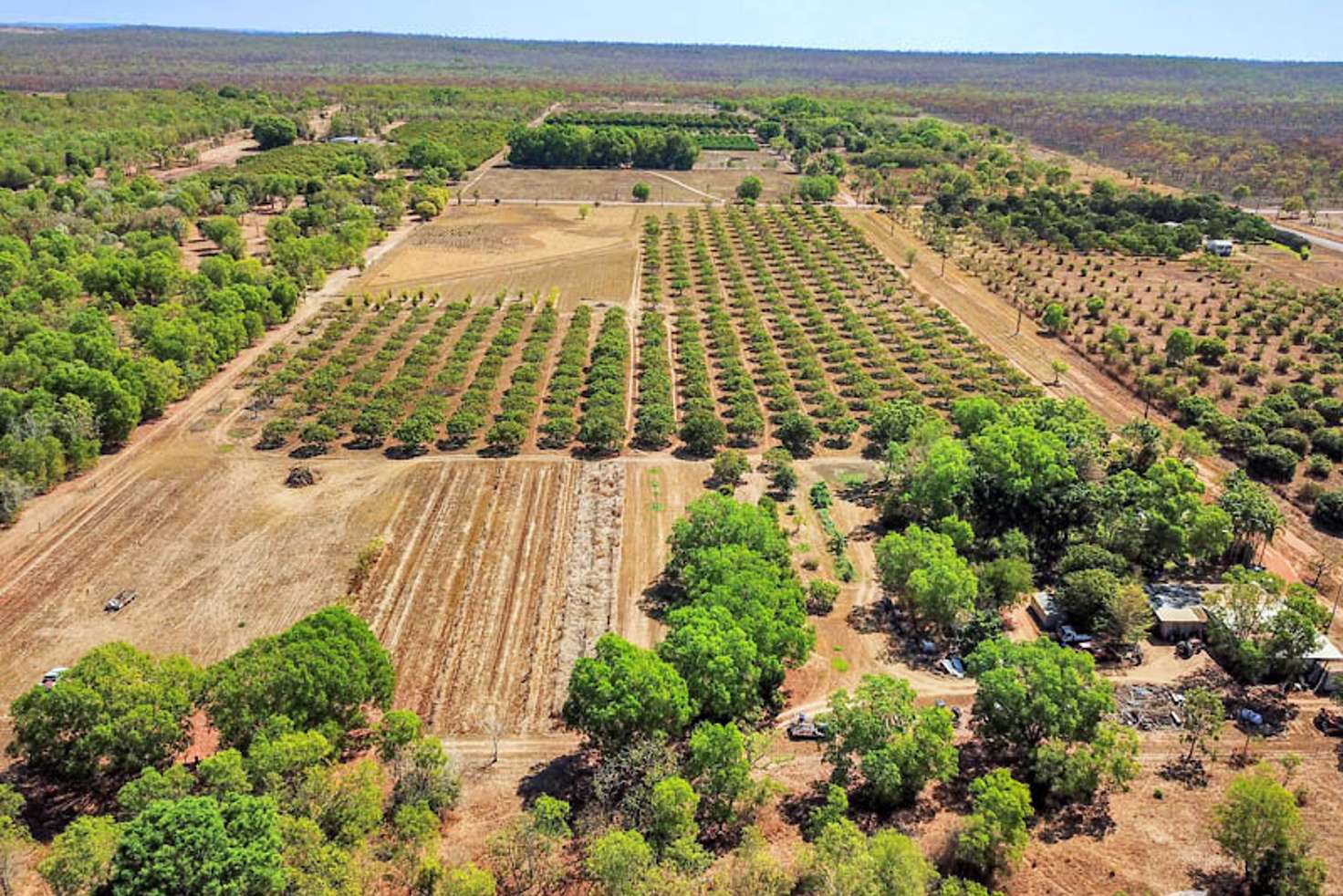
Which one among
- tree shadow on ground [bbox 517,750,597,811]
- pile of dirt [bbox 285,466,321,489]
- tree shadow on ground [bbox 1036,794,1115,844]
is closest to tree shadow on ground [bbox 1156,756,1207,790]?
tree shadow on ground [bbox 1036,794,1115,844]

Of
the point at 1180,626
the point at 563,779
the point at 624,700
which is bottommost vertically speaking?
the point at 563,779

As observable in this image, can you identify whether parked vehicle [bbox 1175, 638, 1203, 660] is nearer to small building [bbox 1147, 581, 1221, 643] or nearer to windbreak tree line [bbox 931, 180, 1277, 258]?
small building [bbox 1147, 581, 1221, 643]

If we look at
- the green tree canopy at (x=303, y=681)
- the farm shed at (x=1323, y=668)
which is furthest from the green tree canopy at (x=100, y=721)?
the farm shed at (x=1323, y=668)

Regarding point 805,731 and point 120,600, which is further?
point 120,600

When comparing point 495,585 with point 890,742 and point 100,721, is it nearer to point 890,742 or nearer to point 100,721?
point 100,721

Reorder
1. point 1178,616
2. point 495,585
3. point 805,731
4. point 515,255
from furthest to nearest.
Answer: point 515,255
point 495,585
point 1178,616
point 805,731

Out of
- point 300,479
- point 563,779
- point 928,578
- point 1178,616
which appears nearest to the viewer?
point 563,779

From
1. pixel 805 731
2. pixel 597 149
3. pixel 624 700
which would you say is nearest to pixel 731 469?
pixel 805 731
